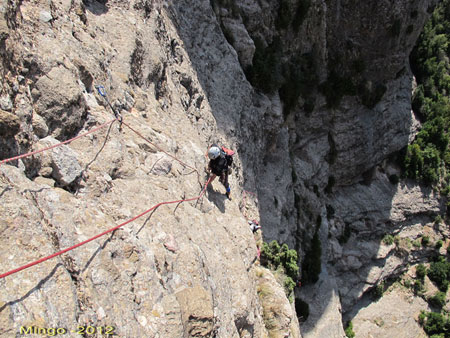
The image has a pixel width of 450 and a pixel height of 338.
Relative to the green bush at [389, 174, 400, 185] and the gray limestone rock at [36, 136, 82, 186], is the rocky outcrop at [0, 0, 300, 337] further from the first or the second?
the green bush at [389, 174, 400, 185]

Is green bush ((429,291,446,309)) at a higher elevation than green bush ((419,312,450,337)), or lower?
higher

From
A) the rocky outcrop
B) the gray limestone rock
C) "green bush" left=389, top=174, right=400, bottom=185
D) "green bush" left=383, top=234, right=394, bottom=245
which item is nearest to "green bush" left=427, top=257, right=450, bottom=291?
"green bush" left=383, top=234, right=394, bottom=245

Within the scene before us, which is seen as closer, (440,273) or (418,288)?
(418,288)

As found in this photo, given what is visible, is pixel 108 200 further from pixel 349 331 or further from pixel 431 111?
pixel 431 111

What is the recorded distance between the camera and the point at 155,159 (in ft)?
31.6

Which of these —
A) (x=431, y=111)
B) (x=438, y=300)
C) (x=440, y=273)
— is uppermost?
(x=431, y=111)

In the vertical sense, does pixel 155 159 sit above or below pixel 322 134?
below

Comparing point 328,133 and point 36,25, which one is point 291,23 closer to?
point 328,133

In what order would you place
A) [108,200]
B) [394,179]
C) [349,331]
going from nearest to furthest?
[108,200]
[349,331]
[394,179]

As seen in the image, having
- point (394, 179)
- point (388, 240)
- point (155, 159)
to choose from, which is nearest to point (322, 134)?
point (394, 179)

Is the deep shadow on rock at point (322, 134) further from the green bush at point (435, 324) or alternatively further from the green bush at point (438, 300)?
the green bush at point (438, 300)

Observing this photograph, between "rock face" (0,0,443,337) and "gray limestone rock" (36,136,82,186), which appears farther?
"gray limestone rock" (36,136,82,186)

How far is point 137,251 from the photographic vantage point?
681 centimetres

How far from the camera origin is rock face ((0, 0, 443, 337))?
5746 millimetres
